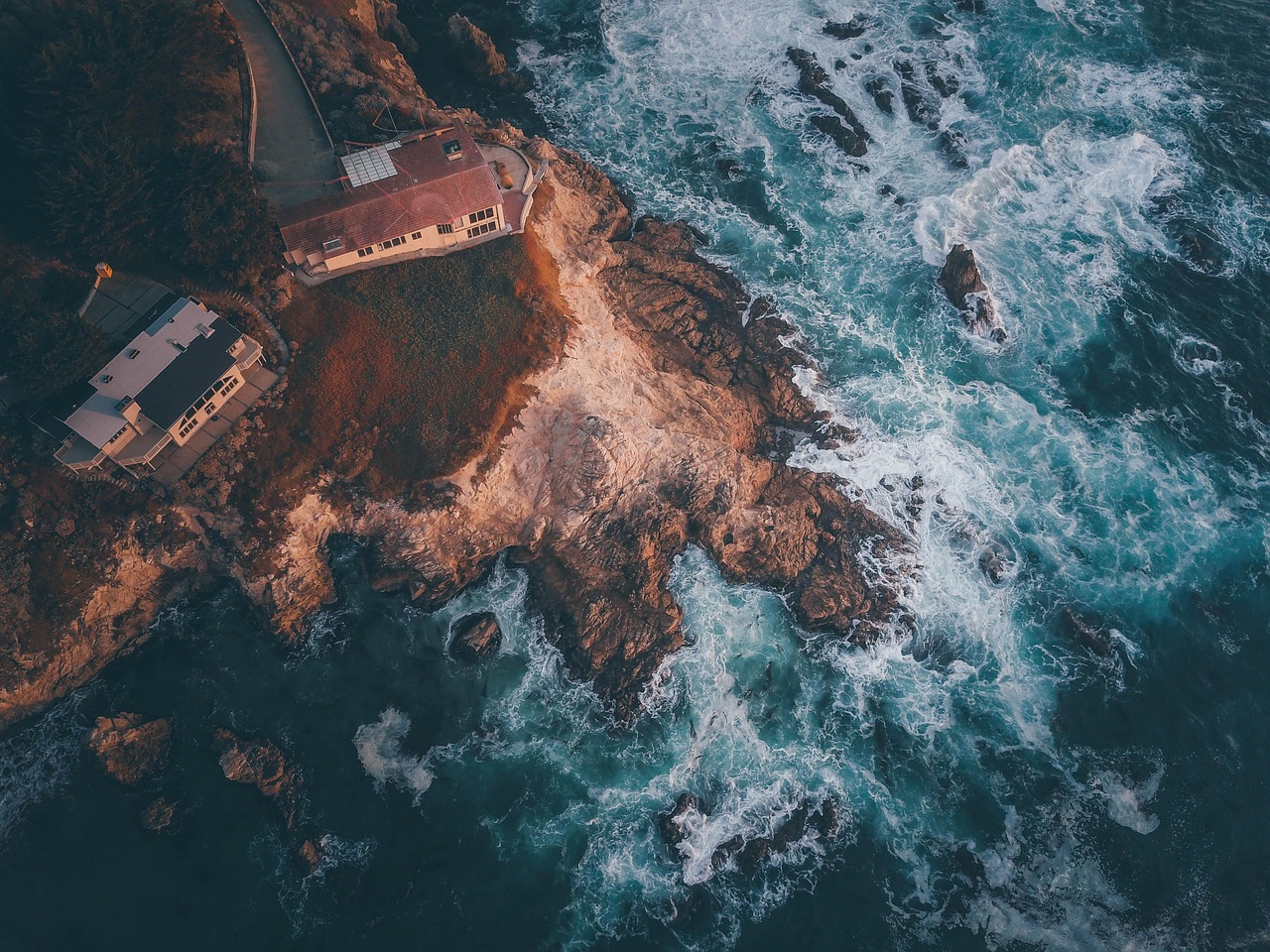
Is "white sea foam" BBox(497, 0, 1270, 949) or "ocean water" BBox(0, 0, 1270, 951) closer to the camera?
"ocean water" BBox(0, 0, 1270, 951)

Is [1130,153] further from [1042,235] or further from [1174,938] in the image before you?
[1174,938]

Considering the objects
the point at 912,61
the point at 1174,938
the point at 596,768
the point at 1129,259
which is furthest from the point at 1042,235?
the point at 596,768

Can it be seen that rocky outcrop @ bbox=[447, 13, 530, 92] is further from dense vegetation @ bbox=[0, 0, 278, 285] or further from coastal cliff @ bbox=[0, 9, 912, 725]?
dense vegetation @ bbox=[0, 0, 278, 285]

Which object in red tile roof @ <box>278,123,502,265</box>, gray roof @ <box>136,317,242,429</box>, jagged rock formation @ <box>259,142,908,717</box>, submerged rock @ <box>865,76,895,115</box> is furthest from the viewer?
submerged rock @ <box>865,76,895,115</box>

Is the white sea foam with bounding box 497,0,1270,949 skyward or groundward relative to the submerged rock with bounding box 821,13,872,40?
groundward

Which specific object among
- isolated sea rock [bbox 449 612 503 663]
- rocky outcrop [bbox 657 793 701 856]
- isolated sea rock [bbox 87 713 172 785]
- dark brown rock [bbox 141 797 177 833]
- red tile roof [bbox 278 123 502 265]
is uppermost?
red tile roof [bbox 278 123 502 265]

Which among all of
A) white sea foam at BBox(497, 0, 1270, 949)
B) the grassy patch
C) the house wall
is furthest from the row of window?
white sea foam at BBox(497, 0, 1270, 949)

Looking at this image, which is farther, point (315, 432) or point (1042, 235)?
point (1042, 235)
